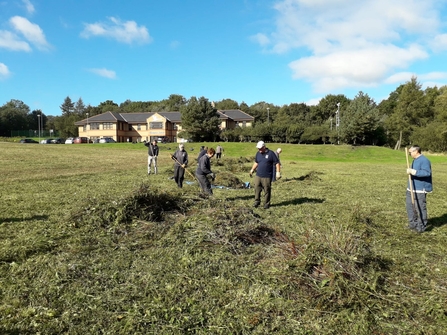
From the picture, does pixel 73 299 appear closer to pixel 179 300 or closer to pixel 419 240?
pixel 179 300

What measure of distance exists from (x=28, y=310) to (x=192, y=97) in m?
57.8

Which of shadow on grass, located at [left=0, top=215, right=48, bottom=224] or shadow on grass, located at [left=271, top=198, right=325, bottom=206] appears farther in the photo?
shadow on grass, located at [left=271, top=198, right=325, bottom=206]

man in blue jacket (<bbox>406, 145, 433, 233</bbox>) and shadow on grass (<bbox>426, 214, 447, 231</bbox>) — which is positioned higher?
man in blue jacket (<bbox>406, 145, 433, 233</bbox>)

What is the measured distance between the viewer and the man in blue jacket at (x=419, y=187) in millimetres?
6781

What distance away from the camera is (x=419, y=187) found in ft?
22.9

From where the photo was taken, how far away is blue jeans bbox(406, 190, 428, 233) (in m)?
7.01

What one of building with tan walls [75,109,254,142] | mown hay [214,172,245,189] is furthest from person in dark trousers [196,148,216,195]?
building with tan walls [75,109,254,142]

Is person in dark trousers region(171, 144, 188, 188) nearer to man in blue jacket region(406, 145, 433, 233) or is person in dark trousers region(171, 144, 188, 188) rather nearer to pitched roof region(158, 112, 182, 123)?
man in blue jacket region(406, 145, 433, 233)

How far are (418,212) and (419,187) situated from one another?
0.56 m

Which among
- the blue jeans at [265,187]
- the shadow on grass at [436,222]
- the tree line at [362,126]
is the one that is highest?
the tree line at [362,126]

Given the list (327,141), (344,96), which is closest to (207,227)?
(327,141)

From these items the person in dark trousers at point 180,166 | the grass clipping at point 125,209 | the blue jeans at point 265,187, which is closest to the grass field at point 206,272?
the grass clipping at point 125,209

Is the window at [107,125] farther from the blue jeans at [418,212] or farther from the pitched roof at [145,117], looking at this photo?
the blue jeans at [418,212]

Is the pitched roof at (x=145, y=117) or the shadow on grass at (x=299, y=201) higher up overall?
the pitched roof at (x=145, y=117)
